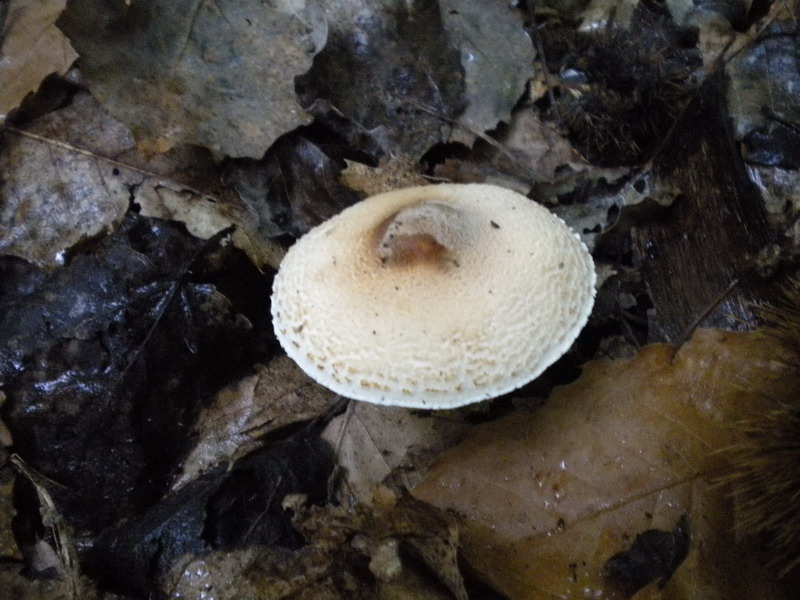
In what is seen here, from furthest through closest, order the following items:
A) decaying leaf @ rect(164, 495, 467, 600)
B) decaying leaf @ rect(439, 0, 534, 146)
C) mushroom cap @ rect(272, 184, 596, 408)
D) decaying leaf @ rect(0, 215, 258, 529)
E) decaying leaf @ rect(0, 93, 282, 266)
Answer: decaying leaf @ rect(439, 0, 534, 146)
decaying leaf @ rect(0, 93, 282, 266)
decaying leaf @ rect(0, 215, 258, 529)
decaying leaf @ rect(164, 495, 467, 600)
mushroom cap @ rect(272, 184, 596, 408)

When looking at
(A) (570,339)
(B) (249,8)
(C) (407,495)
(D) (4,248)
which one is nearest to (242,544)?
(C) (407,495)

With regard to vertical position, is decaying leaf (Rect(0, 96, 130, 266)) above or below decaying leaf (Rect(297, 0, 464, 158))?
below

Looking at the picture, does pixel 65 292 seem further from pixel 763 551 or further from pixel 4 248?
pixel 763 551

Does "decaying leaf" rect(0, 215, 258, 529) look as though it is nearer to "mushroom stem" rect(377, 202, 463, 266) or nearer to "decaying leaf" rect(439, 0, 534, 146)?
"mushroom stem" rect(377, 202, 463, 266)

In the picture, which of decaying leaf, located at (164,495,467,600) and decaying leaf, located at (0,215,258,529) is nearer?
decaying leaf, located at (164,495,467,600)

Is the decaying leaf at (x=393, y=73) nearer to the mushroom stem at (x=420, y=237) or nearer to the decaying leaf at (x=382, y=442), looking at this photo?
the mushroom stem at (x=420, y=237)

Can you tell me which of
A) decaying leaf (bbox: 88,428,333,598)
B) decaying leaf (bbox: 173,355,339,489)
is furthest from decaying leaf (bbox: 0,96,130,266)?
decaying leaf (bbox: 88,428,333,598)

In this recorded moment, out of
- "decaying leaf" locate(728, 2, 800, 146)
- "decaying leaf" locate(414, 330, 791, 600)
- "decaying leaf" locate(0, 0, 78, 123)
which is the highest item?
"decaying leaf" locate(728, 2, 800, 146)

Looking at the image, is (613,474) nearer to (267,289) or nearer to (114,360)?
(267,289)
